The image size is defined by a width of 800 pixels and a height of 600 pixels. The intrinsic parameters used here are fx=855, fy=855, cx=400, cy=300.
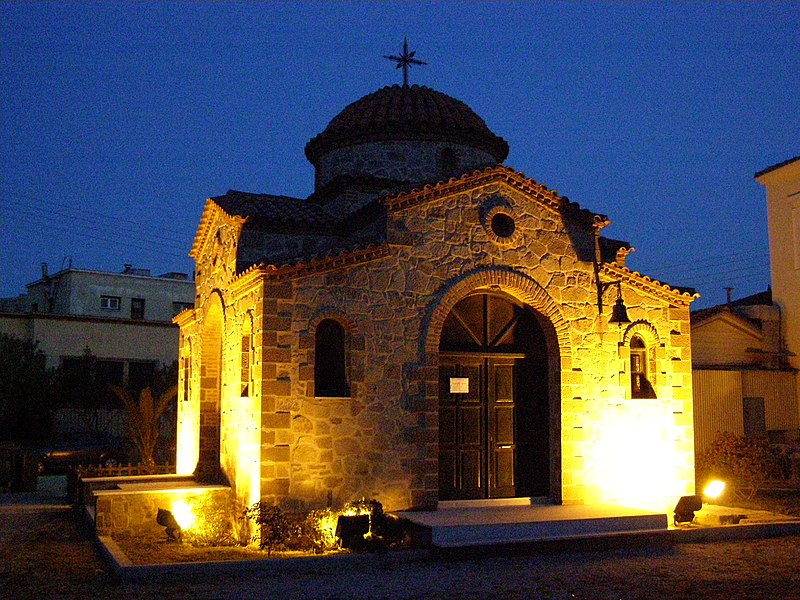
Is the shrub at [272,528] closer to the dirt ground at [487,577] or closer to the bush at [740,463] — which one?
the dirt ground at [487,577]

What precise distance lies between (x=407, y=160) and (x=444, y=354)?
507 centimetres

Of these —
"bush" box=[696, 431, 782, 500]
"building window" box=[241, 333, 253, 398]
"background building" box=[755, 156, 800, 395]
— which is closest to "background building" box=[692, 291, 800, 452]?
"background building" box=[755, 156, 800, 395]

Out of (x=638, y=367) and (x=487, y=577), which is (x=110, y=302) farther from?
(x=487, y=577)

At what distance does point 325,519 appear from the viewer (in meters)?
11.3

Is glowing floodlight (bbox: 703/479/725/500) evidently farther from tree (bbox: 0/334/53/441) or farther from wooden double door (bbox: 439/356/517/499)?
tree (bbox: 0/334/53/441)

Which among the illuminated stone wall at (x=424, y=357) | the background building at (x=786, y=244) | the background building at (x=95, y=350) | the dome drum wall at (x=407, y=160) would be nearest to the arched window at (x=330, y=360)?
the illuminated stone wall at (x=424, y=357)

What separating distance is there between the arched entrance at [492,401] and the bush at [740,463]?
4.59 m

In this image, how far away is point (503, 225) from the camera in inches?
530

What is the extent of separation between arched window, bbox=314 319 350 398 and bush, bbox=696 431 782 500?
7.95m

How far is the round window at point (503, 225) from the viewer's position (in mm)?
13375

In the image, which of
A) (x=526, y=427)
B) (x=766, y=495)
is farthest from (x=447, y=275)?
(x=766, y=495)

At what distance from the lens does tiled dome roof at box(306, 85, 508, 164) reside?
1658 centimetres

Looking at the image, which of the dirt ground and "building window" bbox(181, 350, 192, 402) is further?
"building window" bbox(181, 350, 192, 402)

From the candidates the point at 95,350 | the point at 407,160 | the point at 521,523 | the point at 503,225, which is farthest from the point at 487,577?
the point at 95,350
